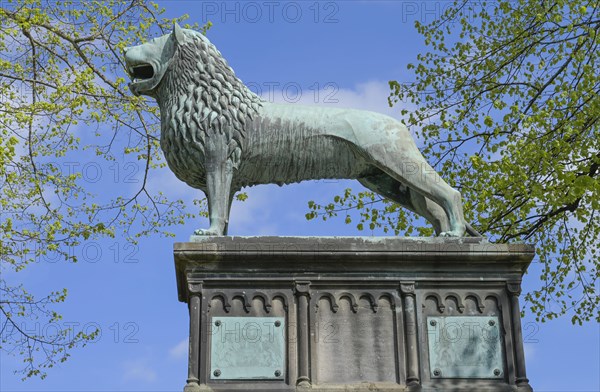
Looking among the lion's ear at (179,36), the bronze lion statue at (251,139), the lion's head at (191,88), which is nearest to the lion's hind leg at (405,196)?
the bronze lion statue at (251,139)

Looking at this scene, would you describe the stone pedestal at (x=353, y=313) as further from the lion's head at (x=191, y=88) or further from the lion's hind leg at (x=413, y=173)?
the lion's head at (x=191, y=88)

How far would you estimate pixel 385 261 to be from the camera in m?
9.42

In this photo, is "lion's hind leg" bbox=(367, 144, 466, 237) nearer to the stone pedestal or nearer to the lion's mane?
the stone pedestal

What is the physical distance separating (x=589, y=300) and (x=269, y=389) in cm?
1044

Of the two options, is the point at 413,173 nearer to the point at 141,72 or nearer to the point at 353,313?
the point at 353,313

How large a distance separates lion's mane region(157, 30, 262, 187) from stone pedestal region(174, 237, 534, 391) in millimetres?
990

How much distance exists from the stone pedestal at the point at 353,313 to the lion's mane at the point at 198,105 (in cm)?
99

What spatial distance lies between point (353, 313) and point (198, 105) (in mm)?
2600

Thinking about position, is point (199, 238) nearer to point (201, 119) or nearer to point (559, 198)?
point (201, 119)

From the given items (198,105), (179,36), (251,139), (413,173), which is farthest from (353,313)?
(179,36)

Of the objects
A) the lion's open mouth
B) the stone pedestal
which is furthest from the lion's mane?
the stone pedestal

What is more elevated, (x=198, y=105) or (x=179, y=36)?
(x=179, y=36)

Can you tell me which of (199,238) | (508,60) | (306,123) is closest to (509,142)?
(508,60)

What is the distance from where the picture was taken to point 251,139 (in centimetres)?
990
